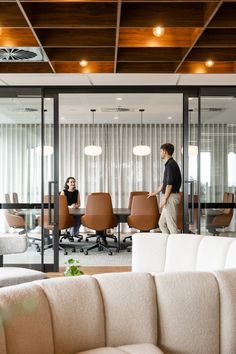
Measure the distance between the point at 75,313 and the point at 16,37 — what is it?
114 inches

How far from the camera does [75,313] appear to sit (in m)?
1.93

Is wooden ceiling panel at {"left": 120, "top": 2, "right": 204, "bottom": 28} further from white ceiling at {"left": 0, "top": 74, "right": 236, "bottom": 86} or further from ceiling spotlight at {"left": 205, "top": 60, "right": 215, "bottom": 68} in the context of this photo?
white ceiling at {"left": 0, "top": 74, "right": 236, "bottom": 86}

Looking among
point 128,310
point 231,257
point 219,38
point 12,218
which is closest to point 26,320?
point 128,310

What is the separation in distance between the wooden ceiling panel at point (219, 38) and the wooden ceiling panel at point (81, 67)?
3.88ft

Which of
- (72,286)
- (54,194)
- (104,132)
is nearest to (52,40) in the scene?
(54,194)

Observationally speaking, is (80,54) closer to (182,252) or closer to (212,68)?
(212,68)

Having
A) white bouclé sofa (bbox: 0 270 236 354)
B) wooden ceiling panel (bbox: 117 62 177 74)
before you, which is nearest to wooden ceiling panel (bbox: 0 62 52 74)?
wooden ceiling panel (bbox: 117 62 177 74)

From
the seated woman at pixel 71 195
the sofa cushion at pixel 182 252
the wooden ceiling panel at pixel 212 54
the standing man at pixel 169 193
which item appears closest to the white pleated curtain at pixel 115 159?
the seated woman at pixel 71 195

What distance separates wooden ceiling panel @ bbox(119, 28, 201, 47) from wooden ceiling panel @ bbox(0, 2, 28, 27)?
0.88 metres

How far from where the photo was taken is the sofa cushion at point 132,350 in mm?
1917

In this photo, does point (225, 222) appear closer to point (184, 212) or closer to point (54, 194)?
point (184, 212)

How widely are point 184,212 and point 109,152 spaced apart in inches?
223

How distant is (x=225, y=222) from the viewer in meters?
6.18

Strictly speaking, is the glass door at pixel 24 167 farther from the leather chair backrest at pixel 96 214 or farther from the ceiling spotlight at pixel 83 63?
the leather chair backrest at pixel 96 214
